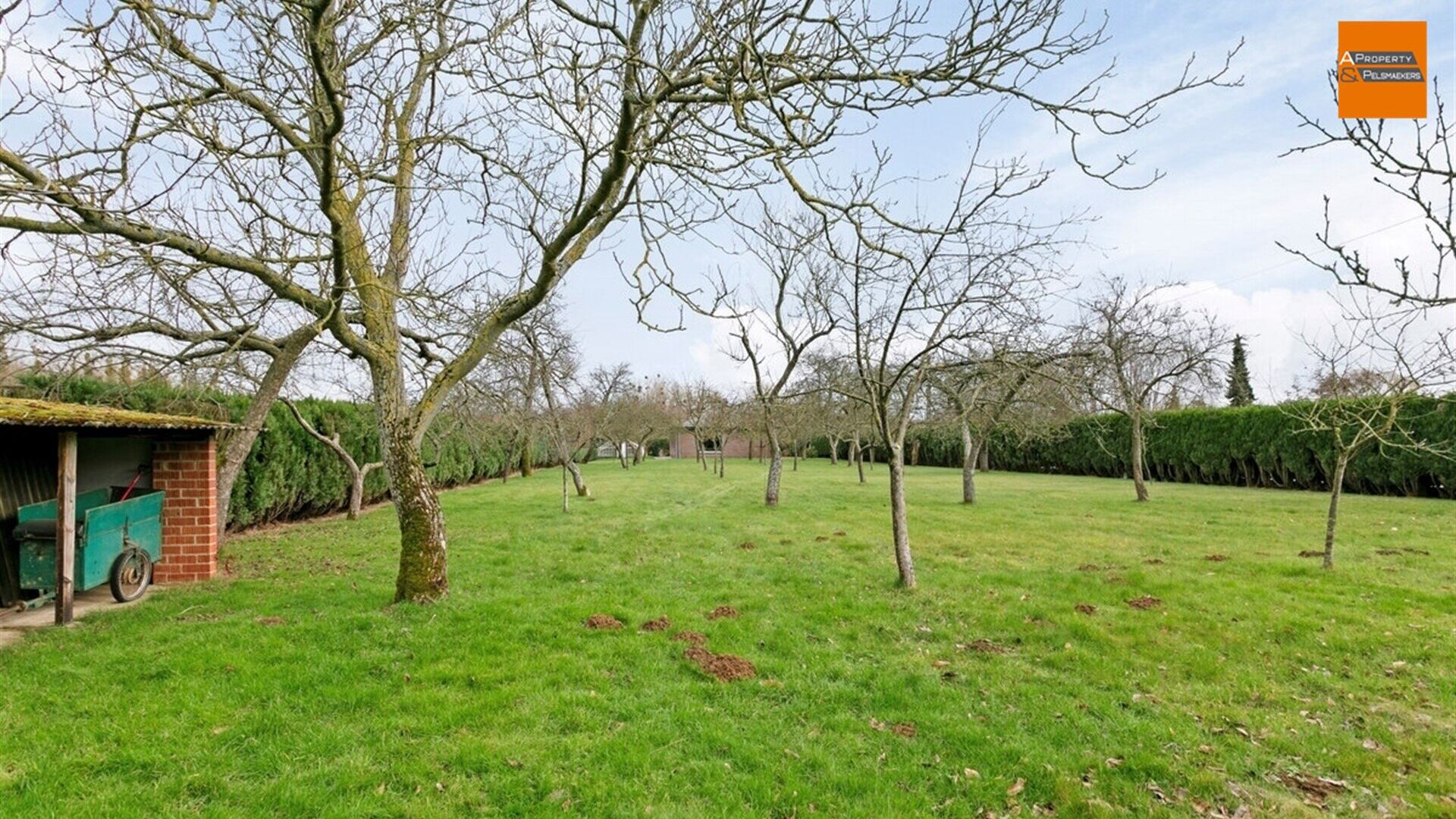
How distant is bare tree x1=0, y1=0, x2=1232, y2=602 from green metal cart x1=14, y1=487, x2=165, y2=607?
263cm

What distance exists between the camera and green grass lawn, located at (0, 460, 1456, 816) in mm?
3156

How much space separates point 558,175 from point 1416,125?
21.5ft

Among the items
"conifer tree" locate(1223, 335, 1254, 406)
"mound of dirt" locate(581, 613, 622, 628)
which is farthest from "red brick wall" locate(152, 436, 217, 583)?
"conifer tree" locate(1223, 335, 1254, 406)

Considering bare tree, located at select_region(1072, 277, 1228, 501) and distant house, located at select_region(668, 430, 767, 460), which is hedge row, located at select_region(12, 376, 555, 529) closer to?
bare tree, located at select_region(1072, 277, 1228, 501)

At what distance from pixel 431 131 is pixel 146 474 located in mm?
5425

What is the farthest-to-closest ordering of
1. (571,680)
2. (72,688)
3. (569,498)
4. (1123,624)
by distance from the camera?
(569,498) → (1123,624) → (571,680) → (72,688)

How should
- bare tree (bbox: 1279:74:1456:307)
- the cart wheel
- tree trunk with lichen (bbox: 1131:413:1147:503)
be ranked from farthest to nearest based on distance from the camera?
tree trunk with lichen (bbox: 1131:413:1147:503) → the cart wheel → bare tree (bbox: 1279:74:1456:307)

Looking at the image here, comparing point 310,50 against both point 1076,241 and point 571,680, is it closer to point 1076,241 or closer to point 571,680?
point 571,680

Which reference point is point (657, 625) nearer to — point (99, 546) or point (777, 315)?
point (99, 546)

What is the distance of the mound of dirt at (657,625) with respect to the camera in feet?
18.1

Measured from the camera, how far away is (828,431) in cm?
2888

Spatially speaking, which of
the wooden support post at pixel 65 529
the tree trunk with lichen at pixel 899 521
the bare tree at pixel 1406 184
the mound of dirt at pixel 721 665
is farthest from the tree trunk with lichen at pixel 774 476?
the bare tree at pixel 1406 184

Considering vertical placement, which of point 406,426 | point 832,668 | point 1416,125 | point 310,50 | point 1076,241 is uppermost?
point 310,50

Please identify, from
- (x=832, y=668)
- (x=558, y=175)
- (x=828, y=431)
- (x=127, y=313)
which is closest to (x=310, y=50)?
(x=558, y=175)
